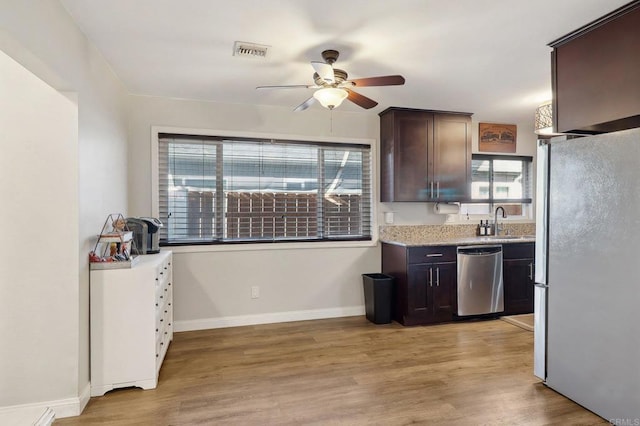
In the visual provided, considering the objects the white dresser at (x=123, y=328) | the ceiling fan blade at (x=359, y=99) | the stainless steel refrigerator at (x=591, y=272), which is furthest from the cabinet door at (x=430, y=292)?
the white dresser at (x=123, y=328)

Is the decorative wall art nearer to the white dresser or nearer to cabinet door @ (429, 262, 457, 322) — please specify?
cabinet door @ (429, 262, 457, 322)

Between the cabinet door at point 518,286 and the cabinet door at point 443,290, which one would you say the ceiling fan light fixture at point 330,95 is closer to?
the cabinet door at point 443,290

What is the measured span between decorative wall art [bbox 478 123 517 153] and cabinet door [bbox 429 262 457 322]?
6.15 feet

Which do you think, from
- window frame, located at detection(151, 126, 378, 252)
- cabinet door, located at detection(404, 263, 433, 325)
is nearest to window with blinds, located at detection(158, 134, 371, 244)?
window frame, located at detection(151, 126, 378, 252)

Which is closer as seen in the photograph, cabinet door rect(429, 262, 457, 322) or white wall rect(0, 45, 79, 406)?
white wall rect(0, 45, 79, 406)

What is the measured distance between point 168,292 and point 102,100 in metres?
1.75

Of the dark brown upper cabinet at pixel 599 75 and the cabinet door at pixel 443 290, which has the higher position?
the dark brown upper cabinet at pixel 599 75

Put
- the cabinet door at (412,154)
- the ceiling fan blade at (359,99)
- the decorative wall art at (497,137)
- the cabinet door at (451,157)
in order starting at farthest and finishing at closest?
the decorative wall art at (497,137), the cabinet door at (451,157), the cabinet door at (412,154), the ceiling fan blade at (359,99)

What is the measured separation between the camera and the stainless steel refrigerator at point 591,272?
2.01 metres

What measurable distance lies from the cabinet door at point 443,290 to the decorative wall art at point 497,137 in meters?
1.88

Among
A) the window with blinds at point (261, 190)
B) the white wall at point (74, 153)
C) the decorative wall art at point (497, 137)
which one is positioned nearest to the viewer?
the white wall at point (74, 153)

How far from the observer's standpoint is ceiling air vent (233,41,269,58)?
8.47 feet

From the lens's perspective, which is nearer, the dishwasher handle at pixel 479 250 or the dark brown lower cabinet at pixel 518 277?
the dishwasher handle at pixel 479 250

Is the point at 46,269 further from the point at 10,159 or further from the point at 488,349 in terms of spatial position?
the point at 488,349
